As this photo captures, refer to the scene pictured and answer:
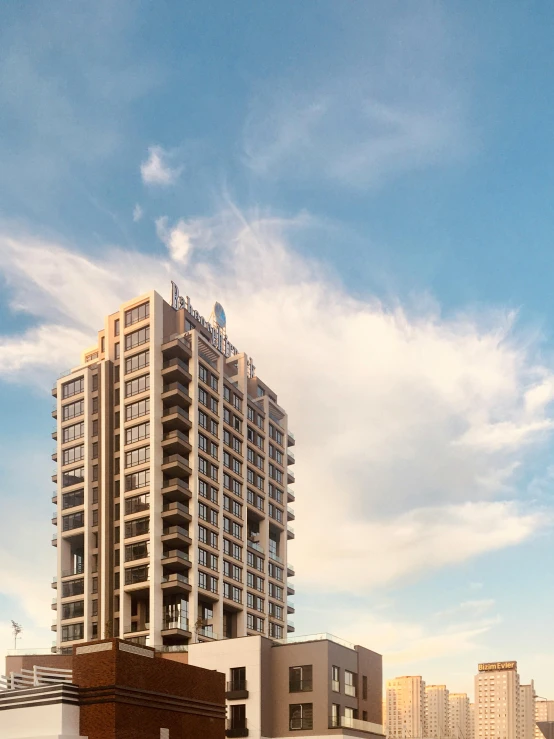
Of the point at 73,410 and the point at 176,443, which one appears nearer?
the point at 176,443

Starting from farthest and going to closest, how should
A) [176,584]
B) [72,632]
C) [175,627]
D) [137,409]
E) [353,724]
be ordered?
1. [137,409]
2. [72,632]
3. [176,584]
4. [175,627]
5. [353,724]

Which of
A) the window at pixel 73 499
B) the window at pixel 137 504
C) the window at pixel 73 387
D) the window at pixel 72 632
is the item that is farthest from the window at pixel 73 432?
the window at pixel 72 632

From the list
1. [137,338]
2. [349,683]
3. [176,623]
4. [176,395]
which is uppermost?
[137,338]

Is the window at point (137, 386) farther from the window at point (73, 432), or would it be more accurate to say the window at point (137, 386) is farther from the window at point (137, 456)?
the window at point (73, 432)

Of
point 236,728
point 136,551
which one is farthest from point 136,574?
point 236,728

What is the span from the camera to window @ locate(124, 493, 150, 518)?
104312mm

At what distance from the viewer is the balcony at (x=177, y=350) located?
108 metres

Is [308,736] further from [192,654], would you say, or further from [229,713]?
[192,654]

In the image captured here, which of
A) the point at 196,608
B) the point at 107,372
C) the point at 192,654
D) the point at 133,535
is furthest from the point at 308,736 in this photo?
the point at 107,372

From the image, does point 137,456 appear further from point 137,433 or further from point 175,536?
point 175,536

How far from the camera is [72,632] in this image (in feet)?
353

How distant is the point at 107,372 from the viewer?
11400 cm

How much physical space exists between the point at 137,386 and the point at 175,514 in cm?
1712

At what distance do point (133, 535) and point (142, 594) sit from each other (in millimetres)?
6863
